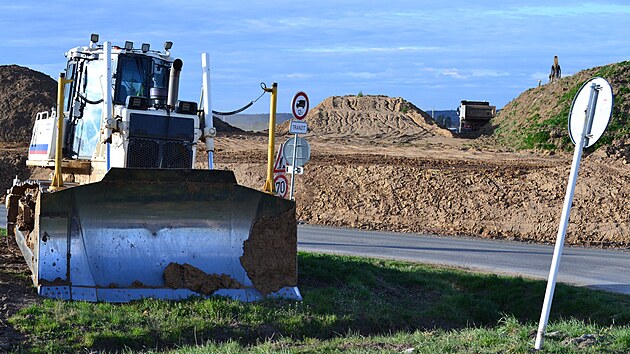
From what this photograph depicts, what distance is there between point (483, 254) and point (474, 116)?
2948 cm

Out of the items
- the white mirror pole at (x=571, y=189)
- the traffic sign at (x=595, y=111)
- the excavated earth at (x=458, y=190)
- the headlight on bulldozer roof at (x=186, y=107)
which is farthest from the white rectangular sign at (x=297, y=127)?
the white mirror pole at (x=571, y=189)

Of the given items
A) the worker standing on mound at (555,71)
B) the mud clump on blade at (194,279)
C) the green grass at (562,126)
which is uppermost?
the worker standing on mound at (555,71)

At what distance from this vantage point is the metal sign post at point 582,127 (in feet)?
27.3

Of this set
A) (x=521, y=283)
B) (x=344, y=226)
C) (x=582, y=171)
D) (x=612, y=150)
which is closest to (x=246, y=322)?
(x=521, y=283)

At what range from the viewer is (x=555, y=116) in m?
37.4

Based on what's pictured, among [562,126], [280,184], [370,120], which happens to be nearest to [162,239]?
[280,184]

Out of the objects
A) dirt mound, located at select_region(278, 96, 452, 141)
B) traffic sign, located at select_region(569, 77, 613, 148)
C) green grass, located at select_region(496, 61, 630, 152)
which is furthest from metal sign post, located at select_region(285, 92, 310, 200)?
dirt mound, located at select_region(278, 96, 452, 141)

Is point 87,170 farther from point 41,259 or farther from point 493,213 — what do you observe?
point 493,213

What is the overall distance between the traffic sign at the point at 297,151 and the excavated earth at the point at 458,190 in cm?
170

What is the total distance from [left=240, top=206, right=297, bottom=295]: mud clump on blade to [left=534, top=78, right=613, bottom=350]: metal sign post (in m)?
4.32

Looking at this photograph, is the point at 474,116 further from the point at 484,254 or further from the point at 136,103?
the point at 136,103

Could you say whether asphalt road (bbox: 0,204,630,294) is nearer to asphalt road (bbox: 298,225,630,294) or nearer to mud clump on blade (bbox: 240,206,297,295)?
asphalt road (bbox: 298,225,630,294)

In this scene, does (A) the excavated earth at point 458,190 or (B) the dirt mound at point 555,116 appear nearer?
(A) the excavated earth at point 458,190

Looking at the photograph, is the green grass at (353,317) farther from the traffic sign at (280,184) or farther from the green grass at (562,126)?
the green grass at (562,126)
